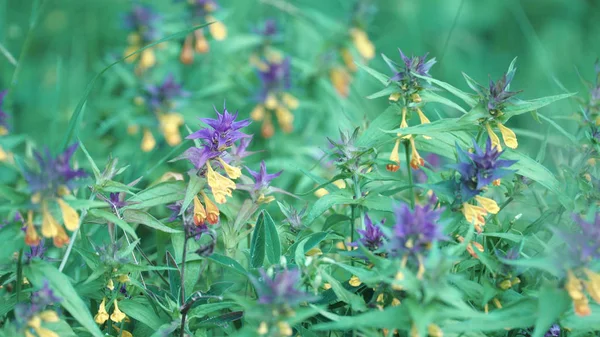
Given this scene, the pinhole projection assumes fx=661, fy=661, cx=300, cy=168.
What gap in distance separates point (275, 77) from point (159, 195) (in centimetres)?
130

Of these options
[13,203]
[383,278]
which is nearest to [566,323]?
[383,278]

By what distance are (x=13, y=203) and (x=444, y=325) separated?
770 mm

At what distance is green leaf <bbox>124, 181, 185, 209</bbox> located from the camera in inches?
54.2

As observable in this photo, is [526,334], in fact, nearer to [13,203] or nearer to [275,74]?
[13,203]

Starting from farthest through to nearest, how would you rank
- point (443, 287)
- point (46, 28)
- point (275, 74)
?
point (46, 28) < point (275, 74) < point (443, 287)

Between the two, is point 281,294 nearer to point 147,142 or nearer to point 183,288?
point 183,288

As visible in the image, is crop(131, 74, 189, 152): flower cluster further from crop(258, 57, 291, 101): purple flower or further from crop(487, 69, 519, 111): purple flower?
crop(487, 69, 519, 111): purple flower

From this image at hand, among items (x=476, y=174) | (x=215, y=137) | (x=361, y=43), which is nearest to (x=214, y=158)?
(x=215, y=137)

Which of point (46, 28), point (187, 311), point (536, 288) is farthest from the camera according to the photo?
point (46, 28)

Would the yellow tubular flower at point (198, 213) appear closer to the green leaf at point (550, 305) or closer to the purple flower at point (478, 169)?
the purple flower at point (478, 169)

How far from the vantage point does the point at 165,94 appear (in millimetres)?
2506

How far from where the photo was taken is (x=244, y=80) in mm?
2779

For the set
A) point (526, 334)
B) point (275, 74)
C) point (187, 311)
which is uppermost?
point (275, 74)

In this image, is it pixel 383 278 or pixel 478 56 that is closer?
pixel 383 278
